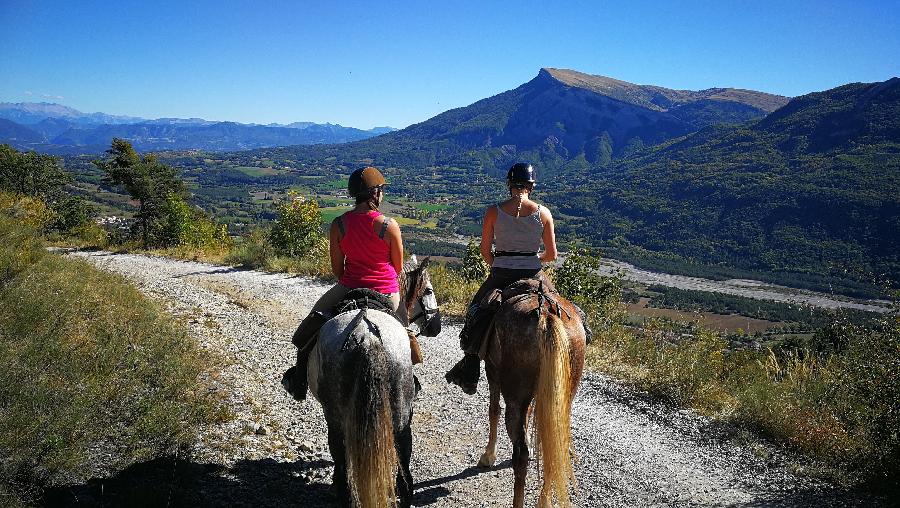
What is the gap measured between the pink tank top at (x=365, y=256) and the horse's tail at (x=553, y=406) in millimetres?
1530

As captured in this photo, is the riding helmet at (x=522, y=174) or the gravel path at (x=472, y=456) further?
the riding helmet at (x=522, y=174)

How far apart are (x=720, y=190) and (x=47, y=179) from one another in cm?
14382

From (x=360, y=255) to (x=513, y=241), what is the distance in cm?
160

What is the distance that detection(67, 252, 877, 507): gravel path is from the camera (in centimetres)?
454

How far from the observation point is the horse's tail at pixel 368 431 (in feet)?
11.3

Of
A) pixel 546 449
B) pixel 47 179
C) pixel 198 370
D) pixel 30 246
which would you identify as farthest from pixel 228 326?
pixel 47 179

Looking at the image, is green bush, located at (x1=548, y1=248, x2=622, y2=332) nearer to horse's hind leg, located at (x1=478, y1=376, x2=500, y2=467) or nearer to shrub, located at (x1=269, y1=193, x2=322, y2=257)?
horse's hind leg, located at (x1=478, y1=376, x2=500, y2=467)

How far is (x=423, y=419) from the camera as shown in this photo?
6.20 metres

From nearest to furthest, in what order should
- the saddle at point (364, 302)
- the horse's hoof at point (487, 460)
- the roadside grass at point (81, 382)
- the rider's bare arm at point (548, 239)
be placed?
the roadside grass at point (81, 382) < the saddle at point (364, 302) < the rider's bare arm at point (548, 239) < the horse's hoof at point (487, 460)

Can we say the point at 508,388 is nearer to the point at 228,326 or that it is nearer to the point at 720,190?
the point at 228,326

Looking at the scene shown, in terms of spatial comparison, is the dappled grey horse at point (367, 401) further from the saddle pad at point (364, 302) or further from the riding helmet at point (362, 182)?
the riding helmet at point (362, 182)

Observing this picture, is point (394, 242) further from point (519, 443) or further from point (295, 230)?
point (295, 230)

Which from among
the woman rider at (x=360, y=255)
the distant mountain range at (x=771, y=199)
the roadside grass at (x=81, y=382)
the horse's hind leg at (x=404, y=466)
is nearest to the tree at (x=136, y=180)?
the roadside grass at (x=81, y=382)

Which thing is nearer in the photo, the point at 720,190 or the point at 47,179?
the point at 47,179
